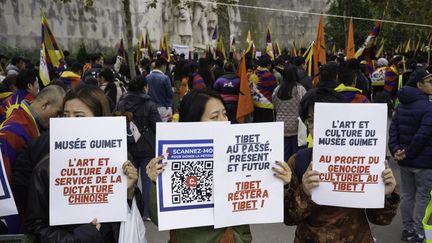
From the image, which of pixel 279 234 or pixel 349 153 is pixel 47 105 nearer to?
pixel 349 153

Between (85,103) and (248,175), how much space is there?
0.92 meters

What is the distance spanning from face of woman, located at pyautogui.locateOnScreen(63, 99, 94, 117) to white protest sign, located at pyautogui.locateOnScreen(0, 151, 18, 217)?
1.58 ft

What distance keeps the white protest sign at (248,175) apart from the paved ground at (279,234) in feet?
10.1

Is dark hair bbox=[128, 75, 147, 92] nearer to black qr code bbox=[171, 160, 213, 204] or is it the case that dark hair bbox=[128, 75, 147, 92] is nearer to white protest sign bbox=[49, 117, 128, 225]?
white protest sign bbox=[49, 117, 128, 225]

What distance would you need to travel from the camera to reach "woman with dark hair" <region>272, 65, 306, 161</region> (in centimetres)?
778

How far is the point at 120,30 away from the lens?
22.7 meters

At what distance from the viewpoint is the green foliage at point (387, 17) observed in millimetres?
26688

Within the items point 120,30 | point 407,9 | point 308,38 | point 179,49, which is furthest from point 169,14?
point 308,38

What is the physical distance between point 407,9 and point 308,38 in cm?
1129

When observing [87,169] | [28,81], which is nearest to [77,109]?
[87,169]

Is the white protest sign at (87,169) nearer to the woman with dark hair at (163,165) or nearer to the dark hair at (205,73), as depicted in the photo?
the woman with dark hair at (163,165)

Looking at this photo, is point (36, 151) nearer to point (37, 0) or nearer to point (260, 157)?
point (260, 157)

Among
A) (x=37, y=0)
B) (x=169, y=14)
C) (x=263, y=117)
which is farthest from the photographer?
(x=169, y=14)

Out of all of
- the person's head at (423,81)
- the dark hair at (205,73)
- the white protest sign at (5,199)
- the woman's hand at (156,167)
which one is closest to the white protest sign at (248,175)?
the woman's hand at (156,167)
